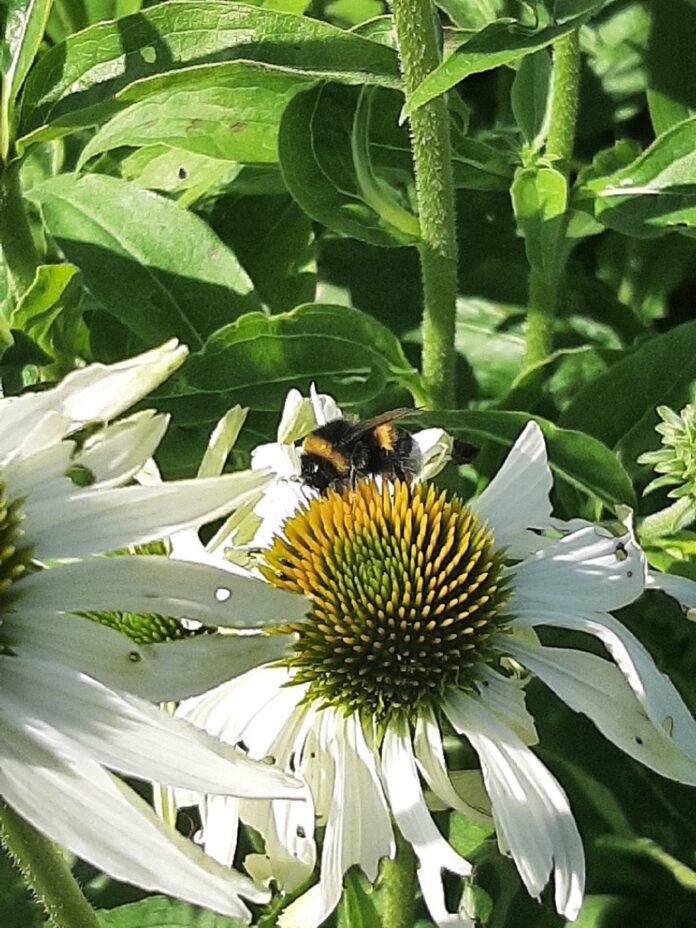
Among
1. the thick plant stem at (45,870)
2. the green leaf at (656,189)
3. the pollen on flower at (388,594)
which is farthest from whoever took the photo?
the green leaf at (656,189)

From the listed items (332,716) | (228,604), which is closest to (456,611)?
(332,716)

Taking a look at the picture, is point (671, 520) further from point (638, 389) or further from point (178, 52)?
point (178, 52)

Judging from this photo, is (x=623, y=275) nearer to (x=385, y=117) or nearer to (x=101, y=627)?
(x=385, y=117)

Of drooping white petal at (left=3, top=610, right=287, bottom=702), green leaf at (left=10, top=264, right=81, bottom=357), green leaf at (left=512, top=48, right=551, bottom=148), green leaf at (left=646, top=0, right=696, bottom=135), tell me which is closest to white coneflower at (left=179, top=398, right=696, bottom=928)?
drooping white petal at (left=3, top=610, right=287, bottom=702)

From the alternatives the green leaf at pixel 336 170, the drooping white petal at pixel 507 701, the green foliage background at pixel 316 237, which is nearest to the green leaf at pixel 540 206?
the green foliage background at pixel 316 237

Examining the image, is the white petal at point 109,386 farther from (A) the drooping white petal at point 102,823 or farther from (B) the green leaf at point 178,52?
(B) the green leaf at point 178,52
